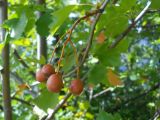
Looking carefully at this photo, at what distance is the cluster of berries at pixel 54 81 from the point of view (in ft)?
3.37

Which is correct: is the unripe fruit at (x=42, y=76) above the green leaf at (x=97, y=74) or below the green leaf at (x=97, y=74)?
above

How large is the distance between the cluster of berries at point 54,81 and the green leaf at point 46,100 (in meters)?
0.13

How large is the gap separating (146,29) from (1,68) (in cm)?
111

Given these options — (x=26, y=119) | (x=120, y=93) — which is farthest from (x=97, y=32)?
(x=120, y=93)

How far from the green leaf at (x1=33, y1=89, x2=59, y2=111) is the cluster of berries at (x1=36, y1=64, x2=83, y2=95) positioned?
0.42 ft

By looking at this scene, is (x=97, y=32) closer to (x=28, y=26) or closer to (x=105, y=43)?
(x=105, y=43)

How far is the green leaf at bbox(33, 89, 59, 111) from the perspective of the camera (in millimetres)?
1202

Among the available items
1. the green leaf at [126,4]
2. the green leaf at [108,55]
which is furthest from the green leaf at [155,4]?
the green leaf at [108,55]

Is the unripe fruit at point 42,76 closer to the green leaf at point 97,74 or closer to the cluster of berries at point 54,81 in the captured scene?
the cluster of berries at point 54,81

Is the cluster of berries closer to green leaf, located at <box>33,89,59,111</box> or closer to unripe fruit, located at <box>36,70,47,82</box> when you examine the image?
unripe fruit, located at <box>36,70,47,82</box>

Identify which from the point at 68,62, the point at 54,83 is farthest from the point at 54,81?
the point at 68,62

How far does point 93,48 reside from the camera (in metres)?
1.25

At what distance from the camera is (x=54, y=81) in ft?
3.37

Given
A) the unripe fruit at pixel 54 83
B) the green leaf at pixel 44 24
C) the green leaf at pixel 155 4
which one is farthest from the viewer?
the green leaf at pixel 44 24
